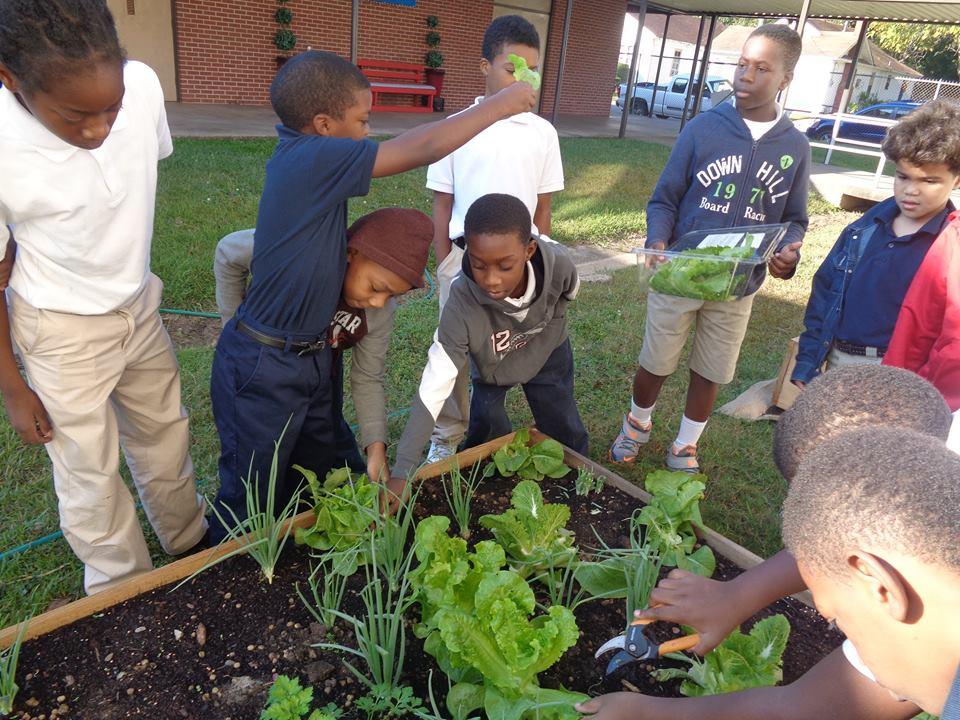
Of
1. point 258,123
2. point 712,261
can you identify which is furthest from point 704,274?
point 258,123

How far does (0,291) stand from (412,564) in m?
1.28

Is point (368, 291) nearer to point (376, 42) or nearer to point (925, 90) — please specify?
point (376, 42)

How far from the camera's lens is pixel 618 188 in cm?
943

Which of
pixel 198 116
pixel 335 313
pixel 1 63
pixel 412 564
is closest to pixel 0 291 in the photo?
pixel 1 63

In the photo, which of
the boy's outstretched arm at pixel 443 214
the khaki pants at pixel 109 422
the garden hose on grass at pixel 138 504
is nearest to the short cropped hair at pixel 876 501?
the khaki pants at pixel 109 422

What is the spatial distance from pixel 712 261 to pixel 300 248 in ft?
4.83

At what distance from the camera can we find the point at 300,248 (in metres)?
1.86

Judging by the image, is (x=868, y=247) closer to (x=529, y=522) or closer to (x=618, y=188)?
(x=529, y=522)

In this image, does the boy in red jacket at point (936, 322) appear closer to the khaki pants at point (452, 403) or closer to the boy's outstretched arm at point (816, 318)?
the boy's outstretched arm at point (816, 318)

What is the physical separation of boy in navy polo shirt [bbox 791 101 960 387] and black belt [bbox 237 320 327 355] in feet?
5.78

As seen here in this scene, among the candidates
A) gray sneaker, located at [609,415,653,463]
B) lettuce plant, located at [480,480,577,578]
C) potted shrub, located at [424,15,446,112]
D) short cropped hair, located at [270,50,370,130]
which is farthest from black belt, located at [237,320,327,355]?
potted shrub, located at [424,15,446,112]

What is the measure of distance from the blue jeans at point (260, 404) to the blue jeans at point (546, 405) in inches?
29.9

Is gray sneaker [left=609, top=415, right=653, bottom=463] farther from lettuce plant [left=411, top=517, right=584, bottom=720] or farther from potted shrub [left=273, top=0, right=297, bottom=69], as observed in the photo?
potted shrub [left=273, top=0, right=297, bottom=69]

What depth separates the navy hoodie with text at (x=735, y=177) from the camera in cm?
282
